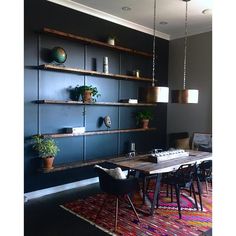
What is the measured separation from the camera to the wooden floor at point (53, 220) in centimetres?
292

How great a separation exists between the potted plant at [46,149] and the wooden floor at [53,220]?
A: 0.55 metres

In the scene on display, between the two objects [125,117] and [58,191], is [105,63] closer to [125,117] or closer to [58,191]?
[125,117]

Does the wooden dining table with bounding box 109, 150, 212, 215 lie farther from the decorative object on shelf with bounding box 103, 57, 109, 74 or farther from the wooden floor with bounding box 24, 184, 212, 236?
the decorative object on shelf with bounding box 103, 57, 109, 74

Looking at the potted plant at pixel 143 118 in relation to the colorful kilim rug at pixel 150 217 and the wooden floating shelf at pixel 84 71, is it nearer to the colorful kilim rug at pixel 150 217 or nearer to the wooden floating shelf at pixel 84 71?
the wooden floating shelf at pixel 84 71

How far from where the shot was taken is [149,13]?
489 centimetres

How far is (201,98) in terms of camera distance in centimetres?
586

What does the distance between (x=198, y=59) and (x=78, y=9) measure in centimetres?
300

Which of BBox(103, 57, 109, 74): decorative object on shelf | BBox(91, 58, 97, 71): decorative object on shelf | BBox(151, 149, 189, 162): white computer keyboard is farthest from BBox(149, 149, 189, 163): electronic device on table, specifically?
BBox(91, 58, 97, 71): decorative object on shelf

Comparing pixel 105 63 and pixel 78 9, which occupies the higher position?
pixel 78 9

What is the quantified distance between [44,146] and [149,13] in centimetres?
319

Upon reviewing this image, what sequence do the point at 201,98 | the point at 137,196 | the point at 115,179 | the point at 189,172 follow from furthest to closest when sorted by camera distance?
the point at 201,98
the point at 137,196
the point at 189,172
the point at 115,179

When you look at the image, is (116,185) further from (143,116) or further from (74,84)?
(143,116)

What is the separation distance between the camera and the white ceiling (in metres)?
4.39
